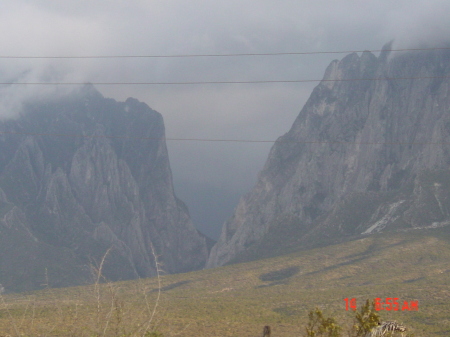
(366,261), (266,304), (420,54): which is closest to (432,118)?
(420,54)

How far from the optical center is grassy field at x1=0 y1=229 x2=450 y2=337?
1652 inches

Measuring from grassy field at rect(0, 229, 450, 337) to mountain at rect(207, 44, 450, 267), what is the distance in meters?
24.3

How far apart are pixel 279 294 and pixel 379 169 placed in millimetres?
108051

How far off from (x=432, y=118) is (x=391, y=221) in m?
47.8

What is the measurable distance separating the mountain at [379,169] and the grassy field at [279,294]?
2429cm

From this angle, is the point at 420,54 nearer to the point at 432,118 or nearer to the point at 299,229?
the point at 432,118

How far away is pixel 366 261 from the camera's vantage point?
8831 cm

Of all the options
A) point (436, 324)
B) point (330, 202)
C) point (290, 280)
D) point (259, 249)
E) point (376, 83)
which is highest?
point (376, 83)
